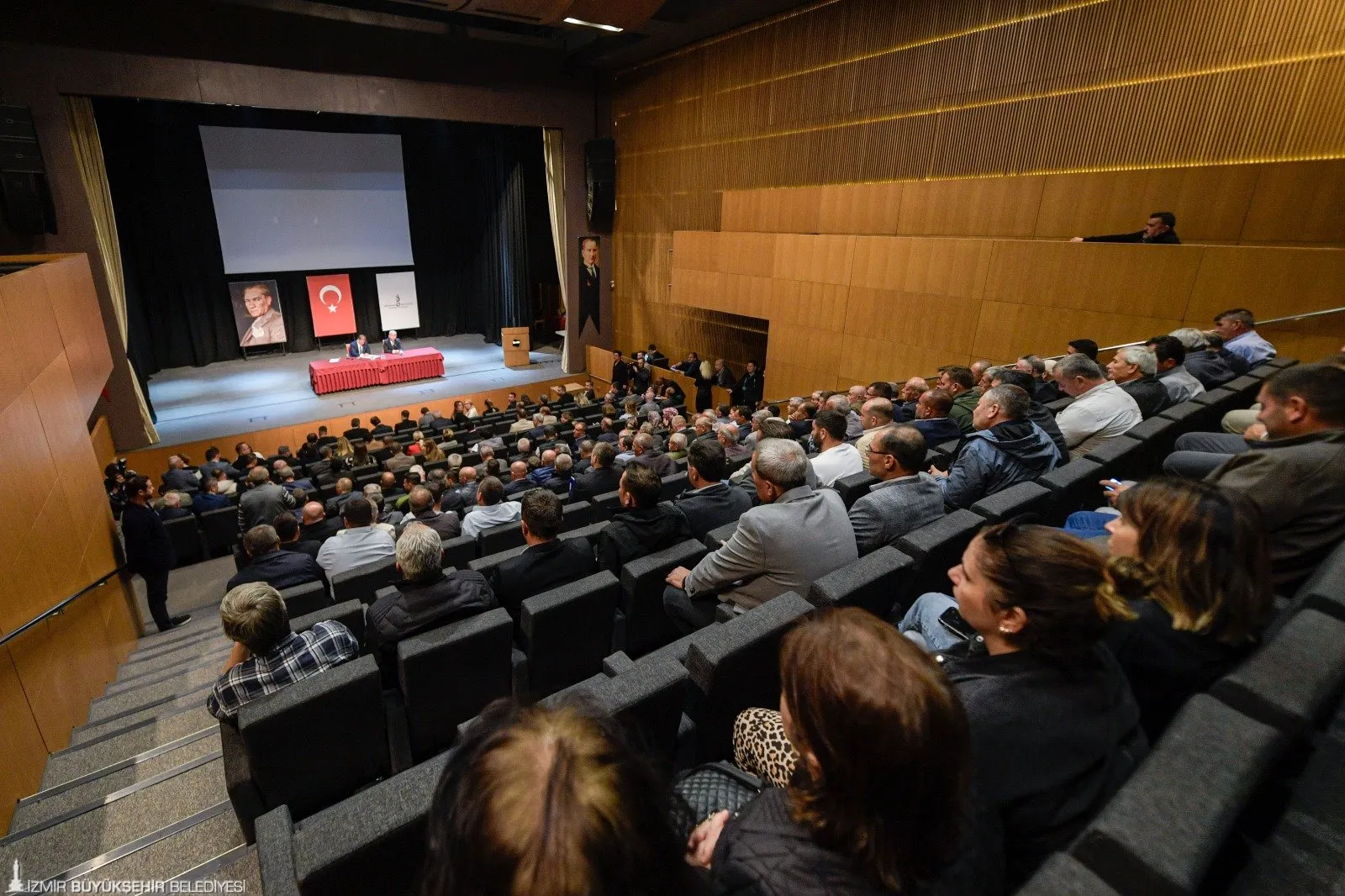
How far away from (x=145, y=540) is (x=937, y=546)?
5.35 m

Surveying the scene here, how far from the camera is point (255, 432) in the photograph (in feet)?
30.9

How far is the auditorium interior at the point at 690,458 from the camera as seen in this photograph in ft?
3.20

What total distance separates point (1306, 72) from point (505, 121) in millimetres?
11067

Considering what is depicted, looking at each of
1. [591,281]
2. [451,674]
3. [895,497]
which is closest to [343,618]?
[451,674]

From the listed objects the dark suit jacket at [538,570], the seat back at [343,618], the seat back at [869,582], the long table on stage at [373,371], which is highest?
the seat back at [869,582]

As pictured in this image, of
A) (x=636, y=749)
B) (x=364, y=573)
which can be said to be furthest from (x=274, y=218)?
(x=636, y=749)

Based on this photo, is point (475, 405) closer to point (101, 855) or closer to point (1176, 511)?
point (101, 855)

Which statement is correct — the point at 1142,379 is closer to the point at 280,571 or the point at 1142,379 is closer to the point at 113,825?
the point at 280,571

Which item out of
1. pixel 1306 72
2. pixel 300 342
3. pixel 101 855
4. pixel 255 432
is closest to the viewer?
pixel 101 855

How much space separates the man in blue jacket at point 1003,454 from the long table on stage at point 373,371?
446 inches

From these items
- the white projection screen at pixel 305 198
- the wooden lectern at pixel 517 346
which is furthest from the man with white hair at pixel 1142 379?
the white projection screen at pixel 305 198

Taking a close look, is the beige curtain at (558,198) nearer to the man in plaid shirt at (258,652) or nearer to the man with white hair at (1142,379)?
the man with white hair at (1142,379)

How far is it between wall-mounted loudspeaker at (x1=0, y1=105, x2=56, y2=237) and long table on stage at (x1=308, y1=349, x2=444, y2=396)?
4.04 m

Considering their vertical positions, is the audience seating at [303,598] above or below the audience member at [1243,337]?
below
